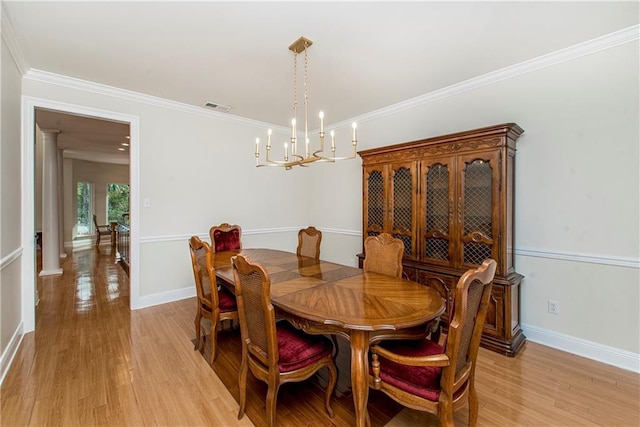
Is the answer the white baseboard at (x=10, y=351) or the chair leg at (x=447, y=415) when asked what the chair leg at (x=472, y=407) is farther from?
the white baseboard at (x=10, y=351)

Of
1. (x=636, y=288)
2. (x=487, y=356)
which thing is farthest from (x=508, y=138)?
(x=487, y=356)

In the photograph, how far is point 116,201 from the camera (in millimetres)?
9914

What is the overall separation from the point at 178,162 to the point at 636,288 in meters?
4.84

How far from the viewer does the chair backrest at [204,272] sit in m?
2.21

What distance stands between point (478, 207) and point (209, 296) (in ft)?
8.43

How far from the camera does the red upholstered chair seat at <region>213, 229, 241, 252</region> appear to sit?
3.48 metres

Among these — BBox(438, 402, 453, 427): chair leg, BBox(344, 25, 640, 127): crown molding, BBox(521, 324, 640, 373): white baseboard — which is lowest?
BBox(521, 324, 640, 373): white baseboard

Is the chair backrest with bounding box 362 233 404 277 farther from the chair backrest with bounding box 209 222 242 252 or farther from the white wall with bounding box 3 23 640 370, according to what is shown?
the chair backrest with bounding box 209 222 242 252

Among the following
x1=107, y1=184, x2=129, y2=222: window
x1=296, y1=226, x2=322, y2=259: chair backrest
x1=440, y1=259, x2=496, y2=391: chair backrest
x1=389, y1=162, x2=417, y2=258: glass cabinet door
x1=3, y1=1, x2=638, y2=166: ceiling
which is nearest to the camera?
x1=440, y1=259, x2=496, y2=391: chair backrest

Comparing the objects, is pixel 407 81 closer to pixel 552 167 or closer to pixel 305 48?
pixel 305 48

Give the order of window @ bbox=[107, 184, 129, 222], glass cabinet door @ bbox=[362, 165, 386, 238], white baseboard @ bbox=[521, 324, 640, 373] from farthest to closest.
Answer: window @ bbox=[107, 184, 129, 222] → glass cabinet door @ bbox=[362, 165, 386, 238] → white baseboard @ bbox=[521, 324, 640, 373]

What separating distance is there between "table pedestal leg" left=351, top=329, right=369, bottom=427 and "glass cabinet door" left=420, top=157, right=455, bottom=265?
1.74 m

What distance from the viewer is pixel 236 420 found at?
1701mm

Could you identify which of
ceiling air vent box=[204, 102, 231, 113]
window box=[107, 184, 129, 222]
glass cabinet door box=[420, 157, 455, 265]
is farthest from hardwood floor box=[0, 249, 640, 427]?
window box=[107, 184, 129, 222]
